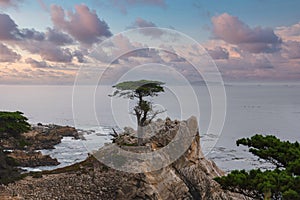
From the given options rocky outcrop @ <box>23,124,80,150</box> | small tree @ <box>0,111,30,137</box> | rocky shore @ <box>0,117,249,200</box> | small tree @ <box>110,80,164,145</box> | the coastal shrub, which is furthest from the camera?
rocky outcrop @ <box>23,124,80,150</box>

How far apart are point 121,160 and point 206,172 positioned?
17.0 ft

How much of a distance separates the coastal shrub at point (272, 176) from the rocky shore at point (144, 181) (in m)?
8.14

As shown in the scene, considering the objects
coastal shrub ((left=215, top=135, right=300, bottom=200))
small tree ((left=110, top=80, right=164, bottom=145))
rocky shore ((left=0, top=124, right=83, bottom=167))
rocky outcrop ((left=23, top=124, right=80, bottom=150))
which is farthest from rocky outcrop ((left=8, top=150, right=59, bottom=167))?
coastal shrub ((left=215, top=135, right=300, bottom=200))

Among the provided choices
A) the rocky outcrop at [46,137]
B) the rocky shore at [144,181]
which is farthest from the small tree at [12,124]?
the rocky outcrop at [46,137]

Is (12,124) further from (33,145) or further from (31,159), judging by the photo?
(33,145)

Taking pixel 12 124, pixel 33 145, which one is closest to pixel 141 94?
pixel 12 124

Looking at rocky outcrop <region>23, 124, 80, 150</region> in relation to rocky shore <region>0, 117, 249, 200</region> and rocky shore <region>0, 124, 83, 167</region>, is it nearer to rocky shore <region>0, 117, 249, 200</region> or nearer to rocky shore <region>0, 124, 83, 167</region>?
rocky shore <region>0, 124, 83, 167</region>

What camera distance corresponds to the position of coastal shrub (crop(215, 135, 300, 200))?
8.54 meters

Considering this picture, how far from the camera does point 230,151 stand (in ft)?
144

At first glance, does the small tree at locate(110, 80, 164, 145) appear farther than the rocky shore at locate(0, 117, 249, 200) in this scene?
Yes

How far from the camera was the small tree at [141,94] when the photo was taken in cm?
2406

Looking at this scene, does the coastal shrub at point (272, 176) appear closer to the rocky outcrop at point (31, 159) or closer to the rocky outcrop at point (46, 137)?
the rocky outcrop at point (31, 159)

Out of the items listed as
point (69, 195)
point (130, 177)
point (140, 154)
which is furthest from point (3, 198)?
point (140, 154)

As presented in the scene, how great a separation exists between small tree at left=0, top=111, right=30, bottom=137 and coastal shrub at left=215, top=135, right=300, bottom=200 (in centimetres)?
1276
